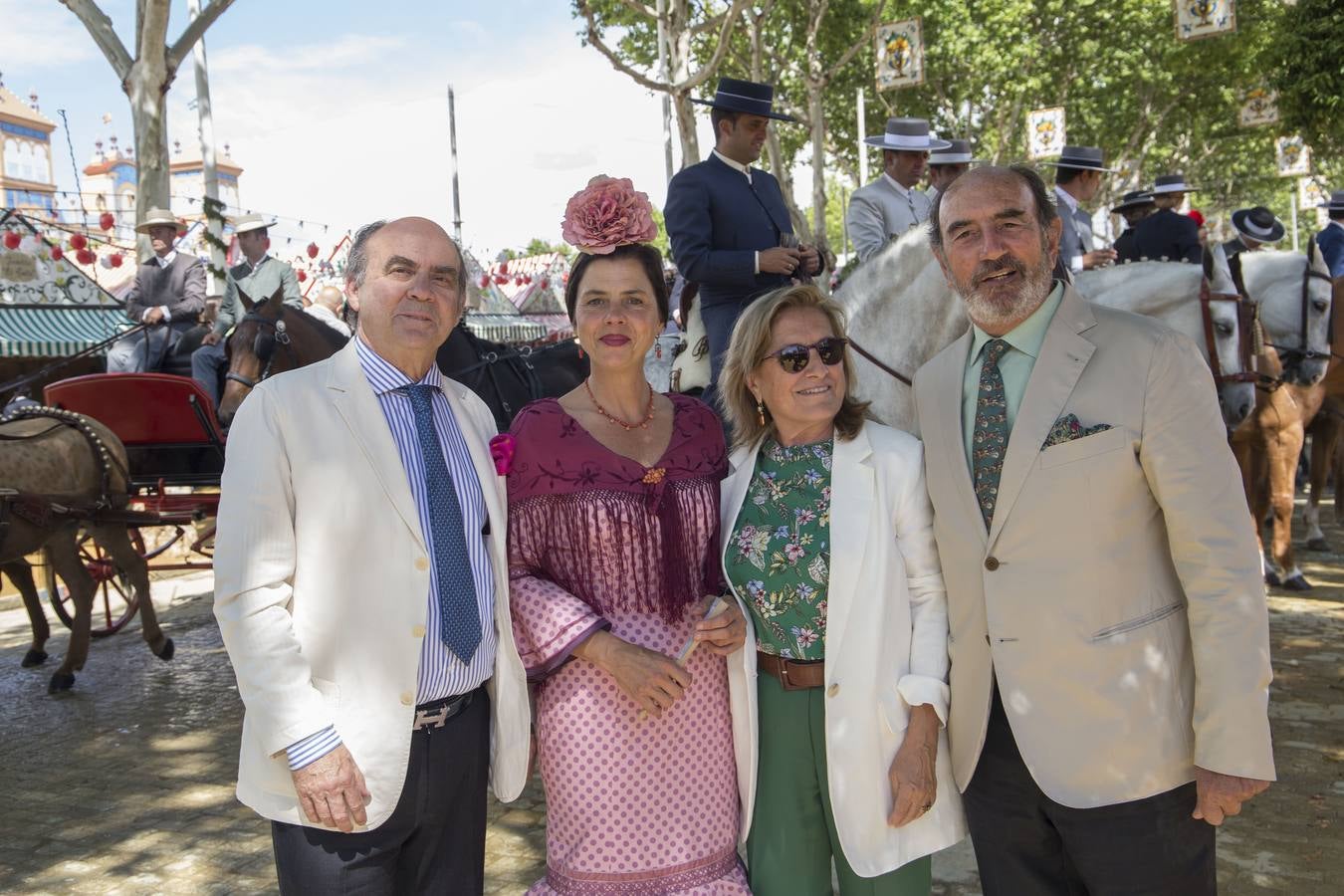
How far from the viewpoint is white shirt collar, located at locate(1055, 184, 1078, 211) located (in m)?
8.14

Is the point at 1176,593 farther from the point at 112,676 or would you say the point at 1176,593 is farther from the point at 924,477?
the point at 112,676

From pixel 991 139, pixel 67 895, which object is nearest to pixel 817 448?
pixel 67 895

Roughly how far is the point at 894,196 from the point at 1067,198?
246 cm

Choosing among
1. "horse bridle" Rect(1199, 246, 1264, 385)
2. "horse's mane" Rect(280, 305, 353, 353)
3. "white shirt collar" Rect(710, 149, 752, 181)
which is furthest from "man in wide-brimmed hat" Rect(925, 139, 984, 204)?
"horse's mane" Rect(280, 305, 353, 353)

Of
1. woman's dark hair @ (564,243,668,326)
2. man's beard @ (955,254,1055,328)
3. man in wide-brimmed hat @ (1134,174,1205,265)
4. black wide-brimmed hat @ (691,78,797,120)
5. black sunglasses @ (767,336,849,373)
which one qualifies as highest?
black wide-brimmed hat @ (691,78,797,120)

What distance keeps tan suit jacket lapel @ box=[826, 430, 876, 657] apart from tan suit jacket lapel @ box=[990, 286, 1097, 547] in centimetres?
32

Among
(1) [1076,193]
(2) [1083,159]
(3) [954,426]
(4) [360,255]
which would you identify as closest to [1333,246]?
(1) [1076,193]

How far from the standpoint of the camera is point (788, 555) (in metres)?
2.62

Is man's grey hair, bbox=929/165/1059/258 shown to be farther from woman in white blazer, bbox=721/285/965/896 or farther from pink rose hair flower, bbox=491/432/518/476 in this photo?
pink rose hair flower, bbox=491/432/518/476

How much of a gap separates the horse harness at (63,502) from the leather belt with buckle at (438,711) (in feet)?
18.3

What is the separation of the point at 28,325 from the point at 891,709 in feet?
36.9

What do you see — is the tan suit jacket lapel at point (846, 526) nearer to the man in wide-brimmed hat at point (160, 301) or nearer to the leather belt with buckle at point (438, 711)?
the leather belt with buckle at point (438, 711)

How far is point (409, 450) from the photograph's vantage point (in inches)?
98.5

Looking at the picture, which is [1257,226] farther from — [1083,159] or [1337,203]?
[1083,159]
